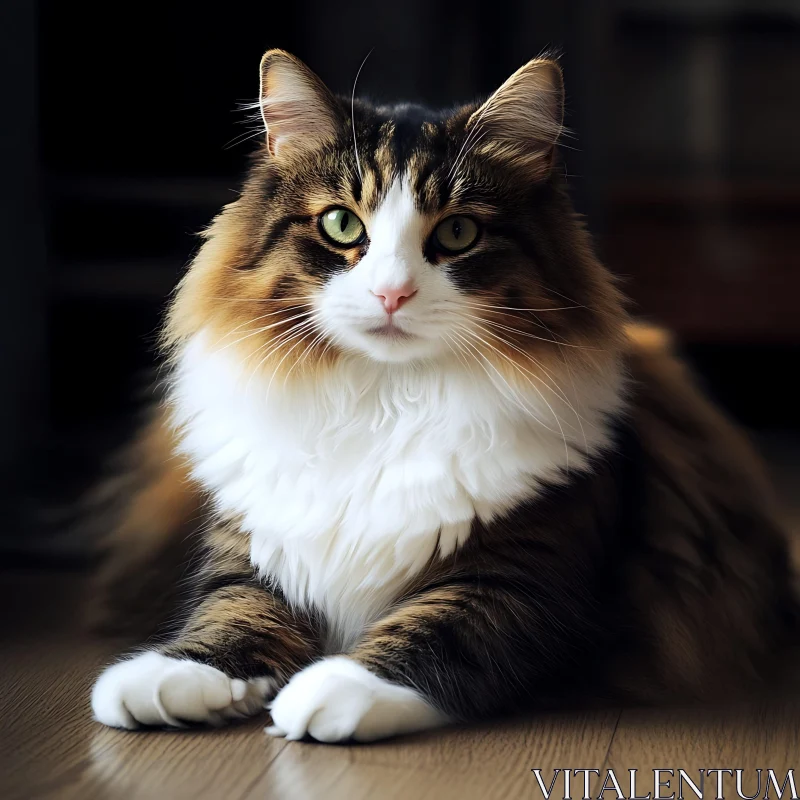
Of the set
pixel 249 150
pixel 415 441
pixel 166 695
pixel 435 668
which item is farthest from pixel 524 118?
pixel 249 150

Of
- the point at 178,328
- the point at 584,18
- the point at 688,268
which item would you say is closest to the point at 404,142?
the point at 178,328

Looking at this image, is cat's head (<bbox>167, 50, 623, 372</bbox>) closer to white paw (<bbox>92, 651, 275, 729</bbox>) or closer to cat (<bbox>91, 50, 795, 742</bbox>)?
cat (<bbox>91, 50, 795, 742</bbox>)

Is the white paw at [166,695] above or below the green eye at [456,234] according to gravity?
below

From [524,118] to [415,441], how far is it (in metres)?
0.40

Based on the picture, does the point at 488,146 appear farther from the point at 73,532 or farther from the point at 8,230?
the point at 8,230

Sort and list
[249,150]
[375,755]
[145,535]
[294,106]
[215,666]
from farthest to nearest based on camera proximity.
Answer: [249,150] < [145,535] < [294,106] < [215,666] < [375,755]

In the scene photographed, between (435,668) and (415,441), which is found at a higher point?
(415,441)

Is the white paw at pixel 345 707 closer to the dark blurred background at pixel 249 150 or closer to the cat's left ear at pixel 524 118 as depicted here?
the cat's left ear at pixel 524 118

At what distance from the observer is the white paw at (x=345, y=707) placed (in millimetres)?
1094

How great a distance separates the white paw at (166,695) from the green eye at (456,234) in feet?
1.73

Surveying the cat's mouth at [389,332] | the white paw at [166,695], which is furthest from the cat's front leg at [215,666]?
the cat's mouth at [389,332]

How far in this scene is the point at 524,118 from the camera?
1289 mm

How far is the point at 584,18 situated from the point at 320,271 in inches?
76.2

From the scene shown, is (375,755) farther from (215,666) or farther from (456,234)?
(456,234)
